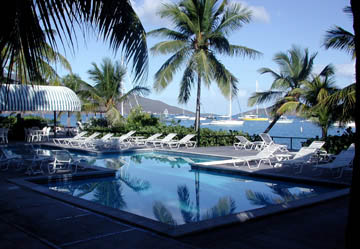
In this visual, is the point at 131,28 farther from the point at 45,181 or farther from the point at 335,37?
the point at 335,37

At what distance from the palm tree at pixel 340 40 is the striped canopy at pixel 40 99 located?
13873mm

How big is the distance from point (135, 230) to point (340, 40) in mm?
11279

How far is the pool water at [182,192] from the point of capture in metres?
7.71

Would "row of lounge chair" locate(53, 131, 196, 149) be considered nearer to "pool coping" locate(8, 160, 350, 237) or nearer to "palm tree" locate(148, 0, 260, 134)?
"palm tree" locate(148, 0, 260, 134)

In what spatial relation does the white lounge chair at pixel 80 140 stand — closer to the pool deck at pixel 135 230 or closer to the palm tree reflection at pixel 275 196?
the palm tree reflection at pixel 275 196

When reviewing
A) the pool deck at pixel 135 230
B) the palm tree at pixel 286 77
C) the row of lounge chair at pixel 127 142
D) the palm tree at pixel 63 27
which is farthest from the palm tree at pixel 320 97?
the palm tree at pixel 63 27

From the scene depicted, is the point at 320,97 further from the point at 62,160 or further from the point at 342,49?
the point at 62,160

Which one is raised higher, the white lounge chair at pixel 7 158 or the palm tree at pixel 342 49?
the palm tree at pixel 342 49

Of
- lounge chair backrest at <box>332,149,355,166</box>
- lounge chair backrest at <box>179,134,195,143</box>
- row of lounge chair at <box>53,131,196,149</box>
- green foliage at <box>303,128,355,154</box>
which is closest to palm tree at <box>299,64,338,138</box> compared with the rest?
green foliage at <box>303,128,355,154</box>

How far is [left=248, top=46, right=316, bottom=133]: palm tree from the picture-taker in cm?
2011

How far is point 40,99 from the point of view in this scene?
68.7 ft

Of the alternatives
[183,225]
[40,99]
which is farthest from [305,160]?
[40,99]

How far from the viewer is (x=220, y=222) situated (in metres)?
5.50

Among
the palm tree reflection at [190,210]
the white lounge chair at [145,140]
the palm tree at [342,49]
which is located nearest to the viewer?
the palm tree reflection at [190,210]
